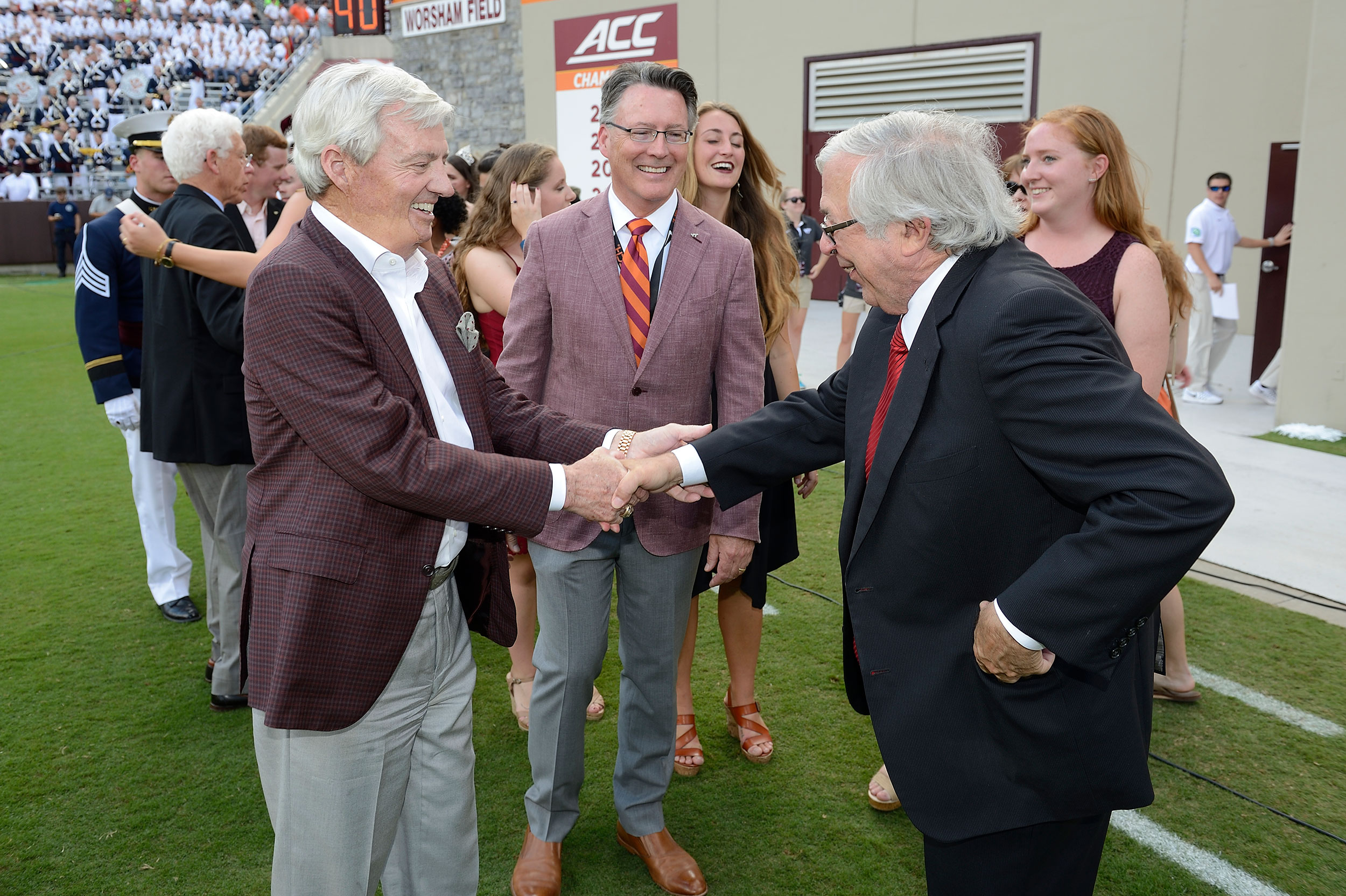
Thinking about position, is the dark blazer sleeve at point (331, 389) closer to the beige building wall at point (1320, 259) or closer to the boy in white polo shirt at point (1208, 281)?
the beige building wall at point (1320, 259)

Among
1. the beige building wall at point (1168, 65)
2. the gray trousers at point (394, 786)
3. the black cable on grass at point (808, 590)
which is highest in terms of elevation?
the beige building wall at point (1168, 65)

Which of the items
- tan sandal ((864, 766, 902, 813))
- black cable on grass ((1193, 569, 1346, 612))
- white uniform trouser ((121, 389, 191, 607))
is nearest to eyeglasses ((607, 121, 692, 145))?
tan sandal ((864, 766, 902, 813))

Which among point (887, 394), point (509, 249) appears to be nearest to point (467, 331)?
point (887, 394)

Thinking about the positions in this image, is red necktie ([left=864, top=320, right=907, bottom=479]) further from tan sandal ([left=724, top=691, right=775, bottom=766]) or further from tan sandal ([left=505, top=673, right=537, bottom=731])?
tan sandal ([left=505, top=673, right=537, bottom=731])

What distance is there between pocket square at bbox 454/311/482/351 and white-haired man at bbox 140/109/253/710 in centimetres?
160

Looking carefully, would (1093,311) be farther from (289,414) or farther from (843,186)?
(289,414)

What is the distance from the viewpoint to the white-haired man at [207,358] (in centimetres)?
346

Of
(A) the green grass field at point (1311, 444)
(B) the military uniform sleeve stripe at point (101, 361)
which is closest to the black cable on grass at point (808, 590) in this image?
(B) the military uniform sleeve stripe at point (101, 361)

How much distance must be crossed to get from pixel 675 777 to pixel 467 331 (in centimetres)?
188

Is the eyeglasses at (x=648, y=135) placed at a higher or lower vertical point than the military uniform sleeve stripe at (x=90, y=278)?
higher

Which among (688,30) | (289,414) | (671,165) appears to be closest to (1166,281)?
(671,165)

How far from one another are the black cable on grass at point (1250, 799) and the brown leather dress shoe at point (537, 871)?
2003 mm

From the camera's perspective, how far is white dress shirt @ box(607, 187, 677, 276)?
8.58ft

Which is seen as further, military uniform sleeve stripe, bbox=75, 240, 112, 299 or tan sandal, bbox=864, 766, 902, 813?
military uniform sleeve stripe, bbox=75, 240, 112, 299
